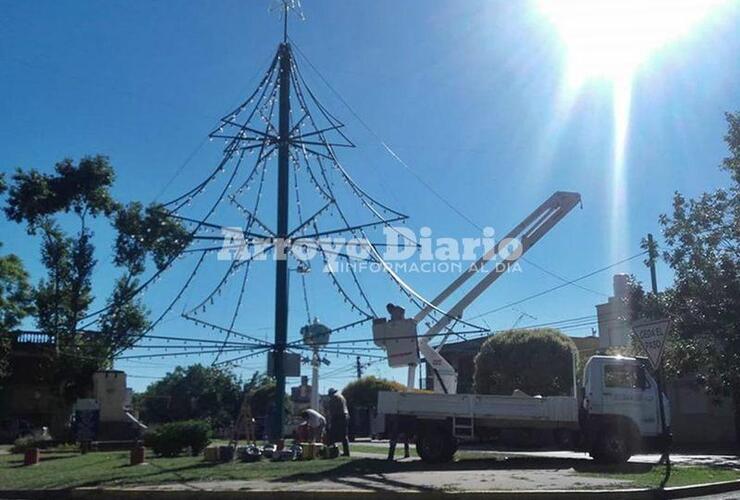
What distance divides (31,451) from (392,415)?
8.83 m

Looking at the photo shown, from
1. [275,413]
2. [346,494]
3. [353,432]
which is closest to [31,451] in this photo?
[275,413]

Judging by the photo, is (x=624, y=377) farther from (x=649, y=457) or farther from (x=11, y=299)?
(x=11, y=299)

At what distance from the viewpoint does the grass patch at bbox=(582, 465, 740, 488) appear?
12.6 metres

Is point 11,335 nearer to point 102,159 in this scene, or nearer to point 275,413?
point 102,159

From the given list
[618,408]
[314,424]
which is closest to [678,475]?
[618,408]

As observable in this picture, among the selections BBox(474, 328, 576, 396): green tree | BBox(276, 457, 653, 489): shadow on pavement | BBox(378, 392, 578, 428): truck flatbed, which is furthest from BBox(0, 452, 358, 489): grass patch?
BBox(474, 328, 576, 396): green tree

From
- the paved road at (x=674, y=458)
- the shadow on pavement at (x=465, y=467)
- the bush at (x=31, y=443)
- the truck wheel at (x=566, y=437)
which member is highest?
the truck wheel at (x=566, y=437)

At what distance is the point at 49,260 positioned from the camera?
32.2m

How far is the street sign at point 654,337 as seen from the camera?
14.0 m

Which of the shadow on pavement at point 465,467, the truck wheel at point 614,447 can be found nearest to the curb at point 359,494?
the shadow on pavement at point 465,467

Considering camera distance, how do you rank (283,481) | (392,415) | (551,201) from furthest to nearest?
(551,201) < (392,415) < (283,481)

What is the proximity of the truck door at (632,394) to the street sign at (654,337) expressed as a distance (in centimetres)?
270

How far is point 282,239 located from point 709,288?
1120cm

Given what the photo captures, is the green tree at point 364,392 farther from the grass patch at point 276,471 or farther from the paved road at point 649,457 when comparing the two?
the grass patch at point 276,471
